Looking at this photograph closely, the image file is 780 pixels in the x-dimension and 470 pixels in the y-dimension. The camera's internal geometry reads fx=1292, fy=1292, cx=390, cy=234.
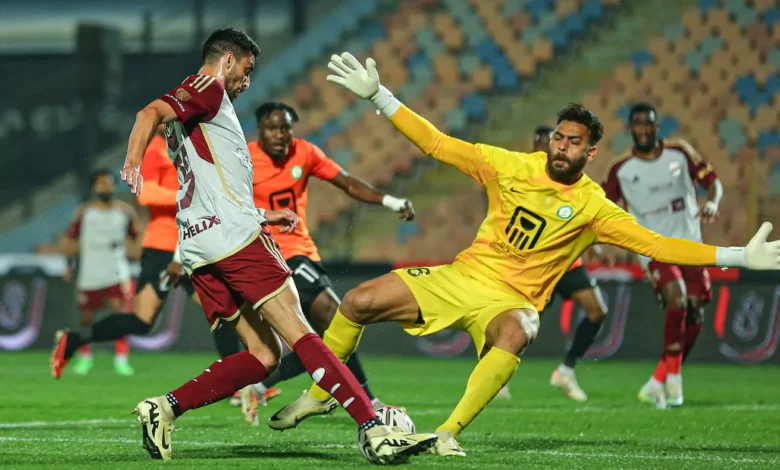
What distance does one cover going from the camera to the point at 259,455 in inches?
227

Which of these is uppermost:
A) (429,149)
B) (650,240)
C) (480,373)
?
(429,149)

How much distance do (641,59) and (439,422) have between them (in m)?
12.0

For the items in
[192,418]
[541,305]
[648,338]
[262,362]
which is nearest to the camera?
[262,362]

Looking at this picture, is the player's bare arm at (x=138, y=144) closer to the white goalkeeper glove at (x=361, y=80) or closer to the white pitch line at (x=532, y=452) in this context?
the white goalkeeper glove at (x=361, y=80)

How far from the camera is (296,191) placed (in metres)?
8.10

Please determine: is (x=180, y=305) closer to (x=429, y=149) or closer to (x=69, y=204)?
(x=69, y=204)

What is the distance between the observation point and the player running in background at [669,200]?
9.27 m

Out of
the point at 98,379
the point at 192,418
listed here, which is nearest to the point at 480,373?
the point at 192,418

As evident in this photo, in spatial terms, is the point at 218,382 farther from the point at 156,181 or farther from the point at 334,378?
the point at 156,181

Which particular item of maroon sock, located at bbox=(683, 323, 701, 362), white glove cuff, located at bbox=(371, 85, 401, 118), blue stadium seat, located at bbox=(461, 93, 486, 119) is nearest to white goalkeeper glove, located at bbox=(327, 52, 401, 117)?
white glove cuff, located at bbox=(371, 85, 401, 118)

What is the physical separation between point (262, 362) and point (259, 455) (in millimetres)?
417

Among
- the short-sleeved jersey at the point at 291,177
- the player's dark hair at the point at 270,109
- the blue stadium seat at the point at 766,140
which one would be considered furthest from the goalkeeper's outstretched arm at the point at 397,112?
the blue stadium seat at the point at 766,140

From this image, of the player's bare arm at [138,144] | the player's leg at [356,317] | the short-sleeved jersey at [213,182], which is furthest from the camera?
the player's leg at [356,317]

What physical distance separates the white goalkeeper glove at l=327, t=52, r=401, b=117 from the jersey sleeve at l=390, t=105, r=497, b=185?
0.07 metres
